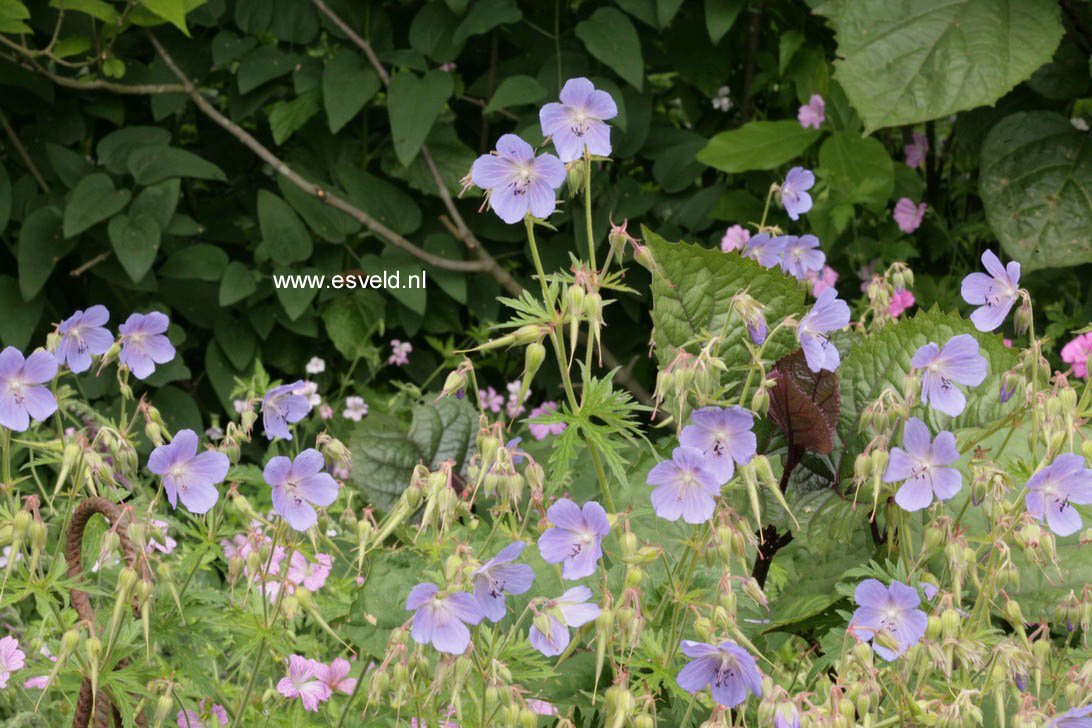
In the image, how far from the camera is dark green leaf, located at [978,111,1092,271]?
8.11ft

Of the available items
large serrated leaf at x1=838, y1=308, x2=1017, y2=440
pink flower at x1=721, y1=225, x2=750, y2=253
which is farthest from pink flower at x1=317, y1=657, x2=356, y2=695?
pink flower at x1=721, y1=225, x2=750, y2=253

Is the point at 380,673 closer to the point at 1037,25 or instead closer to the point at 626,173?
Answer: the point at 1037,25

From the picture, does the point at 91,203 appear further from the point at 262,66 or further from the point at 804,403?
the point at 804,403

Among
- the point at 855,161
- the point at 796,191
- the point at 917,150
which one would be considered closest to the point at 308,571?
the point at 796,191

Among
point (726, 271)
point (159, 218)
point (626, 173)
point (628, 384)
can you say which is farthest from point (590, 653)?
point (626, 173)

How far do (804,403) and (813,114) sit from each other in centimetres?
175

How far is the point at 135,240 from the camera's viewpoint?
111 inches

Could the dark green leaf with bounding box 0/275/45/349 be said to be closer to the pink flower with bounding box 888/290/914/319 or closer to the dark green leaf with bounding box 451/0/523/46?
the dark green leaf with bounding box 451/0/523/46

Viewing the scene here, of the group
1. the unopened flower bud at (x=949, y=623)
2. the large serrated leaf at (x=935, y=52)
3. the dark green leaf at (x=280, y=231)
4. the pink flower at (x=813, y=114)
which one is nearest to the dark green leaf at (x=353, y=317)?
the dark green leaf at (x=280, y=231)

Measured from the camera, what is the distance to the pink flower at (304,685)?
1.34 m

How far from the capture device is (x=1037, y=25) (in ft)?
7.89

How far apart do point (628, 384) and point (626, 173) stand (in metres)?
0.69

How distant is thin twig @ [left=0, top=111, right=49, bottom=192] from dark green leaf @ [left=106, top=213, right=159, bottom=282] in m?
0.30

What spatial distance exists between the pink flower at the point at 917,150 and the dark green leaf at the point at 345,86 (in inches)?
54.6
